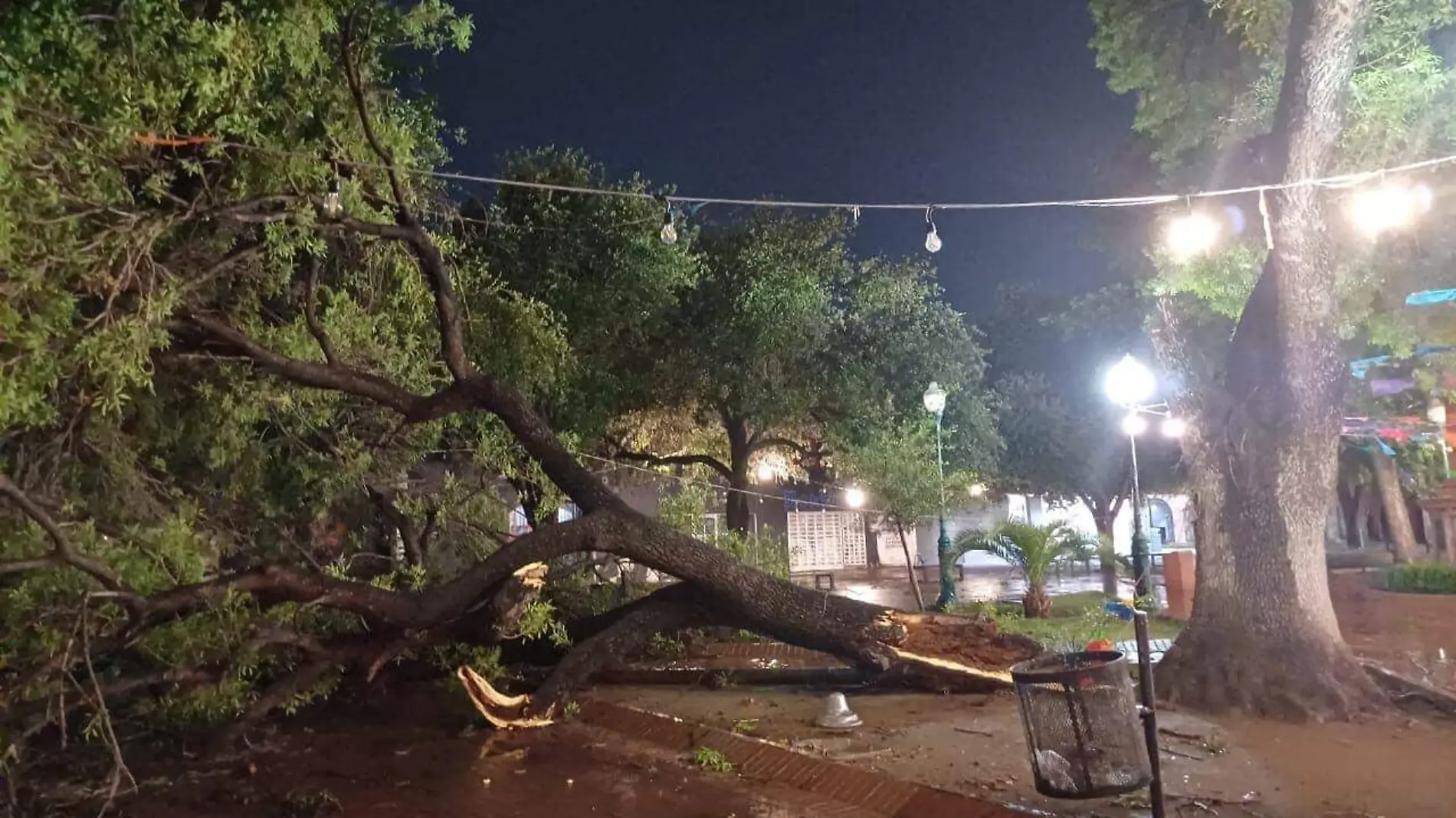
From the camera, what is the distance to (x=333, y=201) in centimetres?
767

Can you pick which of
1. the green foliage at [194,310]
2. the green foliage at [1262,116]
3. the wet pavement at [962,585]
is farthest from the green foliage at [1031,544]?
the green foliage at [194,310]

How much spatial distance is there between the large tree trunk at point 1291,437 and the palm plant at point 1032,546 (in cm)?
585

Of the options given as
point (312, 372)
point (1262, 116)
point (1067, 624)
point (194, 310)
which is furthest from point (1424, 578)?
point (194, 310)

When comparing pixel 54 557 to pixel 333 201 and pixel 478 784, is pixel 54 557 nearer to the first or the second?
pixel 333 201

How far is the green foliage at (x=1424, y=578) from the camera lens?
14.9 m

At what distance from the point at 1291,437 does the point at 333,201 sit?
870 cm

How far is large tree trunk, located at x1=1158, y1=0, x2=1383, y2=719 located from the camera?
29.7 feet

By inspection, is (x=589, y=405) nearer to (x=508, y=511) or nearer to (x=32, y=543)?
(x=508, y=511)

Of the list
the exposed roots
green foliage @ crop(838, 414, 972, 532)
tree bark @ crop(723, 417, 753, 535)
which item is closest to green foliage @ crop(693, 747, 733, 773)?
the exposed roots

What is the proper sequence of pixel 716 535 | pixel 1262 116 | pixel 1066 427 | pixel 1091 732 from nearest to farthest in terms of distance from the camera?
pixel 1091 732 → pixel 1262 116 → pixel 716 535 → pixel 1066 427

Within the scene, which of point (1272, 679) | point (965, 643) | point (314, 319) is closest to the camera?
point (314, 319)

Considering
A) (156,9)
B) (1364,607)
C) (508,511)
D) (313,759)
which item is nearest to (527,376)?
(508,511)

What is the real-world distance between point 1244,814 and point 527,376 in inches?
325

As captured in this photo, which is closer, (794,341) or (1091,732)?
(1091,732)
